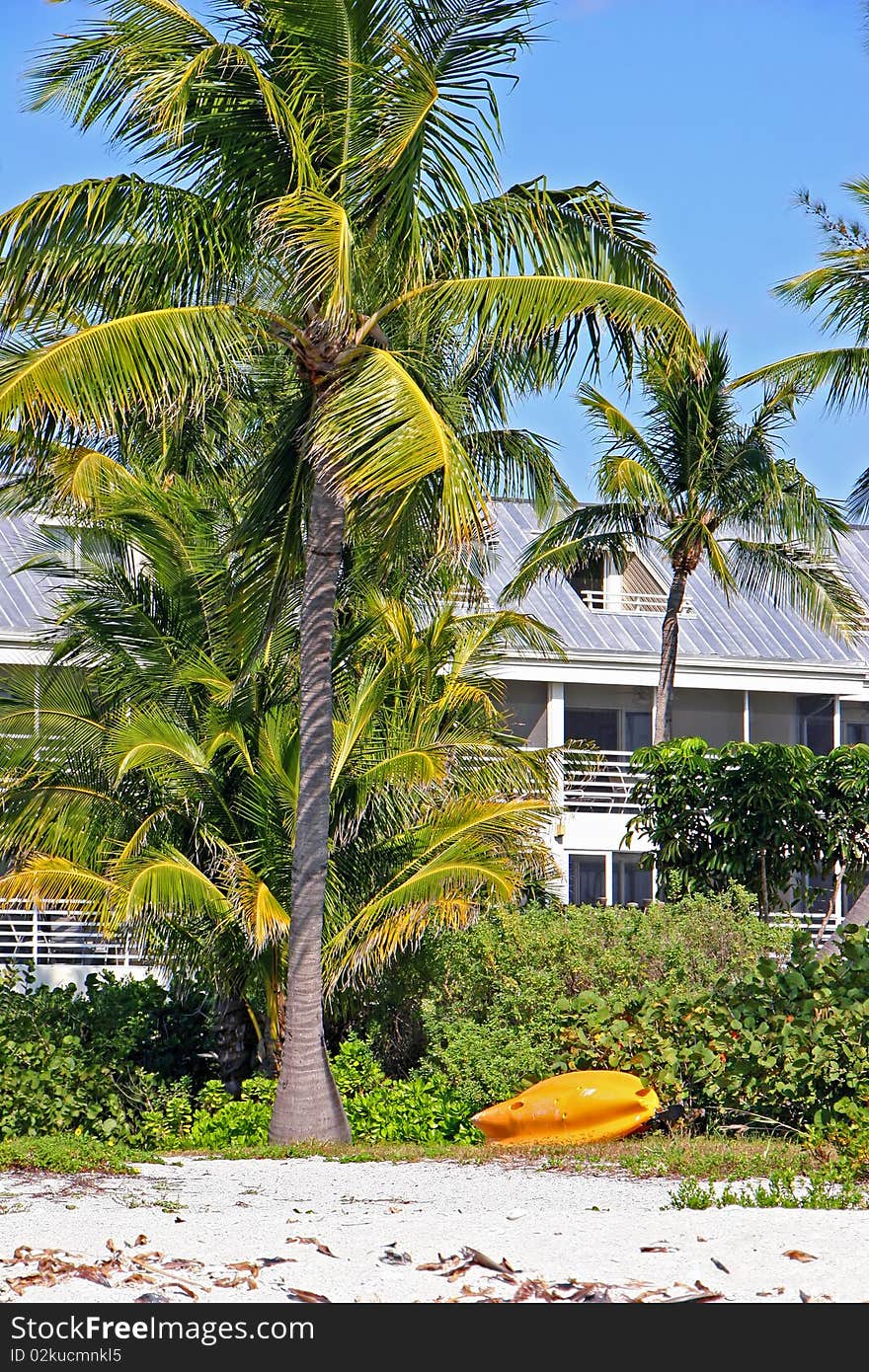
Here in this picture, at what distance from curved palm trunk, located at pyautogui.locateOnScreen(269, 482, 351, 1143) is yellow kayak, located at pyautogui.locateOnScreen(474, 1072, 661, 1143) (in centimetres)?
132

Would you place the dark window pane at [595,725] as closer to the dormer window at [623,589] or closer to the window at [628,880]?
the dormer window at [623,589]

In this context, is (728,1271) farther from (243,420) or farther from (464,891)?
(243,420)

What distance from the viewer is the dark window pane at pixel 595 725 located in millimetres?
27641

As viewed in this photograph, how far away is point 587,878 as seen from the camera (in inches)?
1062

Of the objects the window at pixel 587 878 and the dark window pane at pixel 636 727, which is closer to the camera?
the window at pixel 587 878

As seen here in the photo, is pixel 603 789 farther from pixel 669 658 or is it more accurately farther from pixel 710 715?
pixel 669 658

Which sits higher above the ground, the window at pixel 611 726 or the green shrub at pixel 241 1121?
the window at pixel 611 726

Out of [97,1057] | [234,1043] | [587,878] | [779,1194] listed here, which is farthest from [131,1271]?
[587,878]

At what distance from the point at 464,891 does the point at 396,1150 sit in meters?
2.24

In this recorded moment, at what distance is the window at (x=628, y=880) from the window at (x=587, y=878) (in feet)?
0.77

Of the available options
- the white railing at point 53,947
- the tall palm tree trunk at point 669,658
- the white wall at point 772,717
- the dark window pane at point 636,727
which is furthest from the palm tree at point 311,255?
the white wall at point 772,717

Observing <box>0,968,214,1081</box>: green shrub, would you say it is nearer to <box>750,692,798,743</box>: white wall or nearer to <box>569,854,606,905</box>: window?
<box>569,854,606,905</box>: window

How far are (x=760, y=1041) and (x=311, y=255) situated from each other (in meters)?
5.52

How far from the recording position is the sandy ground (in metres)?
5.60
